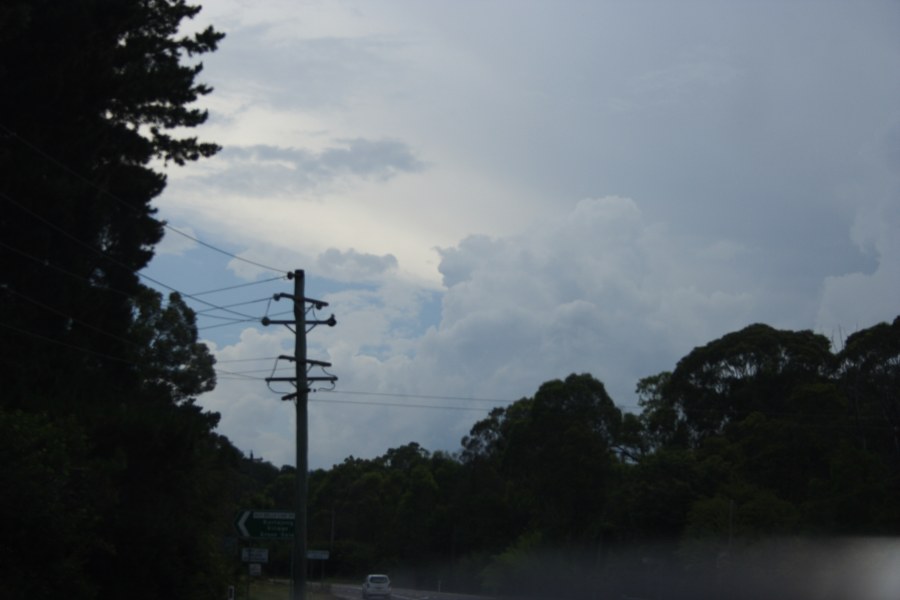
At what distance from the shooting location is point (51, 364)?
31641 millimetres

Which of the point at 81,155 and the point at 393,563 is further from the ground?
the point at 81,155

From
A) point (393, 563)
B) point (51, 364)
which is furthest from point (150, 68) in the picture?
point (393, 563)

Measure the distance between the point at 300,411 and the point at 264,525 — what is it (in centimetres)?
311

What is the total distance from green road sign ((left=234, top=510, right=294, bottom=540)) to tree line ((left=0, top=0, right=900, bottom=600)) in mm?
2590

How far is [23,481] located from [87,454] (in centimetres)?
576

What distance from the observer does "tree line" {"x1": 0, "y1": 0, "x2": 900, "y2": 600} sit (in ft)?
90.4

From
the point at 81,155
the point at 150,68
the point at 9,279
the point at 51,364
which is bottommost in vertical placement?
the point at 51,364

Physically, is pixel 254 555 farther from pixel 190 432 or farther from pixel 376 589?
pixel 376 589

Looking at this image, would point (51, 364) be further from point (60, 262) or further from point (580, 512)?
point (580, 512)

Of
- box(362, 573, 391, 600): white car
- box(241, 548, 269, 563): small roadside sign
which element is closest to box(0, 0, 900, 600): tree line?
box(241, 548, 269, 563): small roadside sign

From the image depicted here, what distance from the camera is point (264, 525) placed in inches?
1070

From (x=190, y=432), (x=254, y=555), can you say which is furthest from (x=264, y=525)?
(x=190, y=432)

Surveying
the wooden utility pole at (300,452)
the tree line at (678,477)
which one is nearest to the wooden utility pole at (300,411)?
the wooden utility pole at (300,452)

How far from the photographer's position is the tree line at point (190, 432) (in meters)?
27.6
